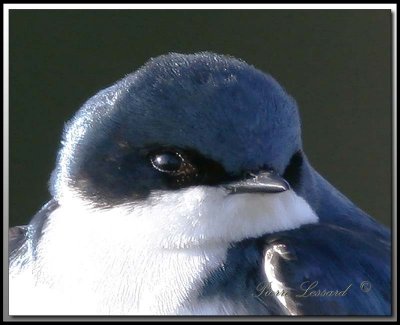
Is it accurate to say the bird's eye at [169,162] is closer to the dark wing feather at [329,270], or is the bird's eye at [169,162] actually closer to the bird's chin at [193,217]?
the bird's chin at [193,217]

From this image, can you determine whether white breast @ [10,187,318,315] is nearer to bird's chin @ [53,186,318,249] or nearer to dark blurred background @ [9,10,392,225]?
bird's chin @ [53,186,318,249]

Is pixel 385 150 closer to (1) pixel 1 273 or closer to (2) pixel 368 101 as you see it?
(2) pixel 368 101

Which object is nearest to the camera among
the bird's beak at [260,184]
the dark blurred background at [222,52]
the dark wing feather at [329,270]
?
the bird's beak at [260,184]

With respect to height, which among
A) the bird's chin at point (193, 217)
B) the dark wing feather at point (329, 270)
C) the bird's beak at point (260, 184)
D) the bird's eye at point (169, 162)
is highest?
the bird's eye at point (169, 162)

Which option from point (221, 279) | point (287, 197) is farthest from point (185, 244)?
point (287, 197)

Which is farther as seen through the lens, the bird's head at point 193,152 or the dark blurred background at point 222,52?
the dark blurred background at point 222,52

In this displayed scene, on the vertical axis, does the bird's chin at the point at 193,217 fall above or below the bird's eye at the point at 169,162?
below

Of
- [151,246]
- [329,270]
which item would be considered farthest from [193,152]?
[329,270]

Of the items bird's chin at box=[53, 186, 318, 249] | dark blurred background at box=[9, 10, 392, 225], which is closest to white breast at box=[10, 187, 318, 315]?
bird's chin at box=[53, 186, 318, 249]

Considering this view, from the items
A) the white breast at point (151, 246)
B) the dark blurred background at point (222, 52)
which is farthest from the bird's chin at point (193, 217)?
the dark blurred background at point (222, 52)
